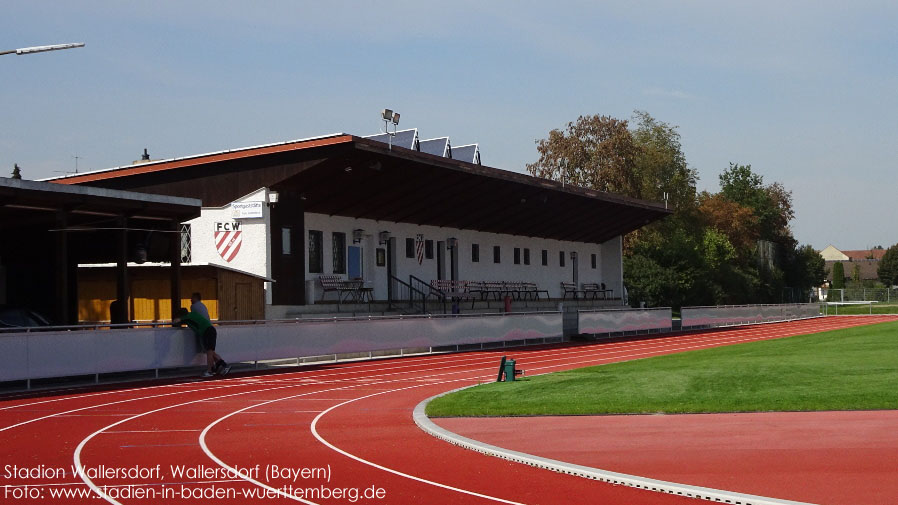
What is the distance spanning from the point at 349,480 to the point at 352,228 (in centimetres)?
3514

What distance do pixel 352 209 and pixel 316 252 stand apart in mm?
2909

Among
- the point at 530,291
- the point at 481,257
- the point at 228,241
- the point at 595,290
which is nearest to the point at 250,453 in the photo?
the point at 228,241

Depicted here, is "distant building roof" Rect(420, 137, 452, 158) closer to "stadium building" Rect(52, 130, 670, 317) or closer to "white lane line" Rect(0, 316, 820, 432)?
"stadium building" Rect(52, 130, 670, 317)

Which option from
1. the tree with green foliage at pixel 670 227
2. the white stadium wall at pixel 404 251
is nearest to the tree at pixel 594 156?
the tree with green foliage at pixel 670 227

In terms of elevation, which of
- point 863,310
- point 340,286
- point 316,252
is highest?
point 316,252

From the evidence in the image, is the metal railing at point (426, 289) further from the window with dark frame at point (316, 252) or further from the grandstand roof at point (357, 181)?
the window with dark frame at point (316, 252)

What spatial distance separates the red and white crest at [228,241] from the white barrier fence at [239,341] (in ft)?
27.8

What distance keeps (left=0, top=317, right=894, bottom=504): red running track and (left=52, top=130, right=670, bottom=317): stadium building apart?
53.2 feet

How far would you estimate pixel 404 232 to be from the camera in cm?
4897

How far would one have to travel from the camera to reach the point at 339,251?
145 ft

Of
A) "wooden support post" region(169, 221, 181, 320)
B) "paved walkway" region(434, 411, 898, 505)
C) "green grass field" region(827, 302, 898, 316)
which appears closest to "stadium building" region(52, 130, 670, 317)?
"wooden support post" region(169, 221, 181, 320)

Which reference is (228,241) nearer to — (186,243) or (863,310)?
(186,243)

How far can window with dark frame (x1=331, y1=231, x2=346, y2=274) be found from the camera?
144 feet

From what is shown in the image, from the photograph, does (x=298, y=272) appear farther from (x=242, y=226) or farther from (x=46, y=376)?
(x=46, y=376)
